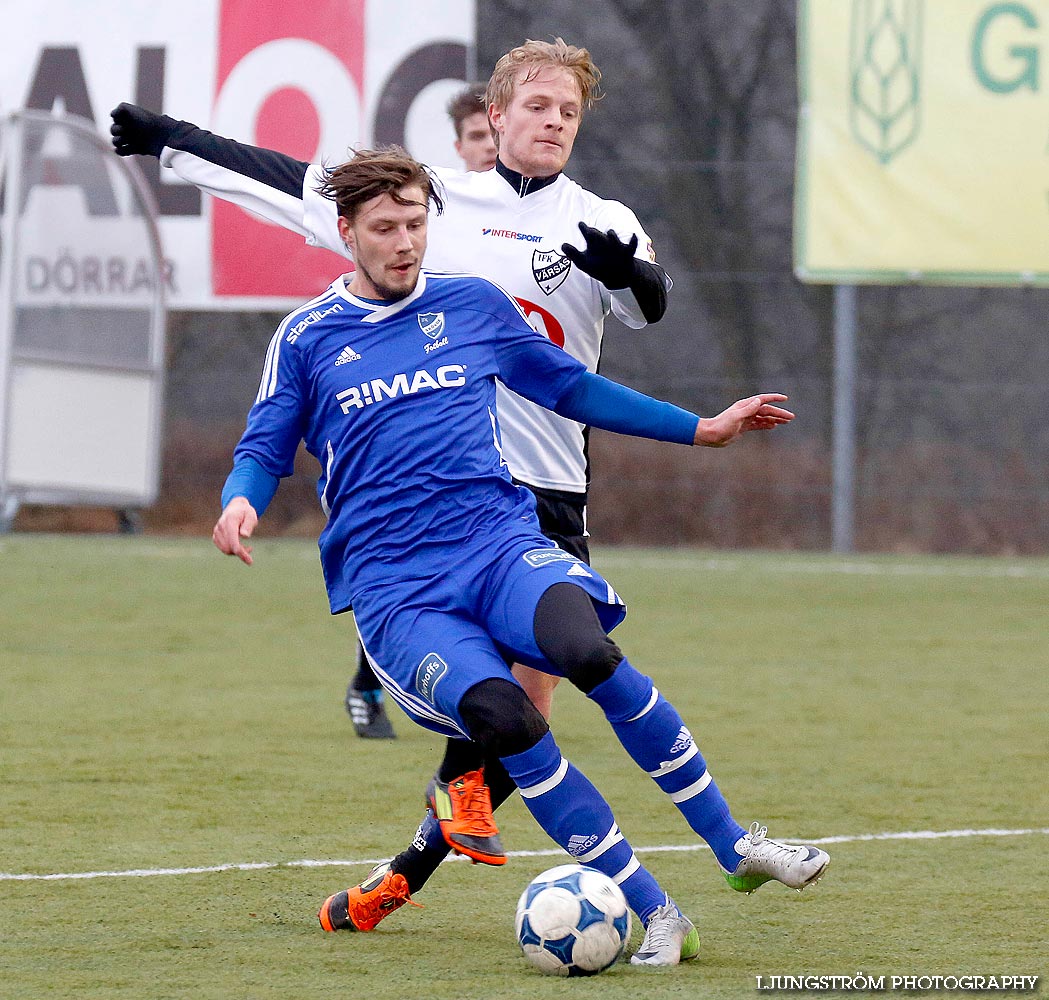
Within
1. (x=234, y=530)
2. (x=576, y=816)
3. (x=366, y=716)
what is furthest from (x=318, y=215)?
(x=366, y=716)

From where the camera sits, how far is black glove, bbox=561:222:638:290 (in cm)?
442

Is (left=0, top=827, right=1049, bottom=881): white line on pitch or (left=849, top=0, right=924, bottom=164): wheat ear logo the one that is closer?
(left=0, top=827, right=1049, bottom=881): white line on pitch

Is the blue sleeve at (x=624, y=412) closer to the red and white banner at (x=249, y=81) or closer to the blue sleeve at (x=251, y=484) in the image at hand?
the blue sleeve at (x=251, y=484)

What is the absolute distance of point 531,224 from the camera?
4.94 m

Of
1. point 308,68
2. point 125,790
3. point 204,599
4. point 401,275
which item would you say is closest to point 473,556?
point 401,275

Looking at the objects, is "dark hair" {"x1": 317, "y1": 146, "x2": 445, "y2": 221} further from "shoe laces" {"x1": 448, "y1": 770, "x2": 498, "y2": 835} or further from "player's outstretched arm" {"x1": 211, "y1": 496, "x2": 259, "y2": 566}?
"shoe laces" {"x1": 448, "y1": 770, "x2": 498, "y2": 835}

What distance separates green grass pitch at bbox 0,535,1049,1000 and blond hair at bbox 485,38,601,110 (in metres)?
1.95

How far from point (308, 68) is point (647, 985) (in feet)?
39.3

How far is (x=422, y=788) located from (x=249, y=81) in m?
9.83

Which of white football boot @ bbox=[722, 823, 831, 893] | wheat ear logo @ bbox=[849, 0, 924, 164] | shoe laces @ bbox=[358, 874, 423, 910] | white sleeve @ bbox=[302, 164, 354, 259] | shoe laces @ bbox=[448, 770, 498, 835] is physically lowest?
shoe laces @ bbox=[358, 874, 423, 910]

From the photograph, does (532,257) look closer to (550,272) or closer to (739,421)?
(550,272)

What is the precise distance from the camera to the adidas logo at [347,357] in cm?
429

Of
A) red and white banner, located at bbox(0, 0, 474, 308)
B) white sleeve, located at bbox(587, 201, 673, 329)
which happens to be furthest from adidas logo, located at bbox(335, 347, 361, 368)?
red and white banner, located at bbox(0, 0, 474, 308)

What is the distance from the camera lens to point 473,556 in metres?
4.18
